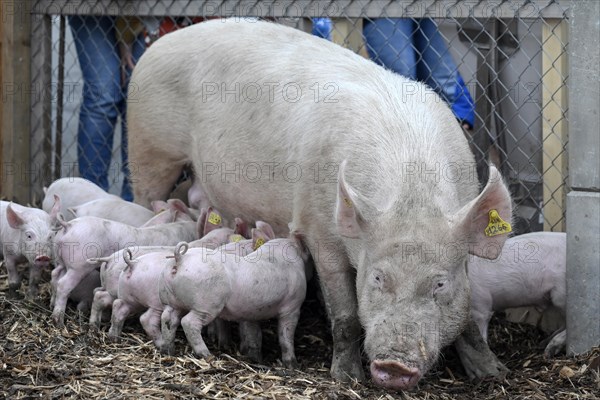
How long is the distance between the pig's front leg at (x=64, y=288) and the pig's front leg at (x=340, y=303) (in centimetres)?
121

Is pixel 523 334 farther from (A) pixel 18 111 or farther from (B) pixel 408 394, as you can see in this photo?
(A) pixel 18 111

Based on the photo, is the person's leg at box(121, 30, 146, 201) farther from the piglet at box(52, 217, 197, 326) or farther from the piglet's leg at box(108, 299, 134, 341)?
the piglet's leg at box(108, 299, 134, 341)

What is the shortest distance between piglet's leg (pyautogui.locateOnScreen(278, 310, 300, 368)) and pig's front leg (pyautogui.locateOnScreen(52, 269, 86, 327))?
3.50 feet

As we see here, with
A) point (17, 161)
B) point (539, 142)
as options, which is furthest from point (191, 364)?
point (17, 161)

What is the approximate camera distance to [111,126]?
7.16 m

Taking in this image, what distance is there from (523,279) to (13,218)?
260cm

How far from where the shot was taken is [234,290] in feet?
15.0

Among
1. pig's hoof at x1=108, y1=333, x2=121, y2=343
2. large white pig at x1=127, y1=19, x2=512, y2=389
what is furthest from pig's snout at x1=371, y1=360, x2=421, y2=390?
pig's hoof at x1=108, y1=333, x2=121, y2=343

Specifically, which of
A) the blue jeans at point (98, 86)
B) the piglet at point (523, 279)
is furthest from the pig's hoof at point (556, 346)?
the blue jeans at point (98, 86)

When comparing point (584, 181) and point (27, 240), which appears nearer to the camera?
point (584, 181)

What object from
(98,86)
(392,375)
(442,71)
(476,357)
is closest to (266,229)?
(476,357)

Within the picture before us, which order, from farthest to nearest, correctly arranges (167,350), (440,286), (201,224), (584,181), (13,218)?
(201,224) < (13,218) < (584,181) < (167,350) < (440,286)

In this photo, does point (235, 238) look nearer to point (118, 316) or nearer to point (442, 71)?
point (118, 316)

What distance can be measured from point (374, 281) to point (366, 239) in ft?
0.61
